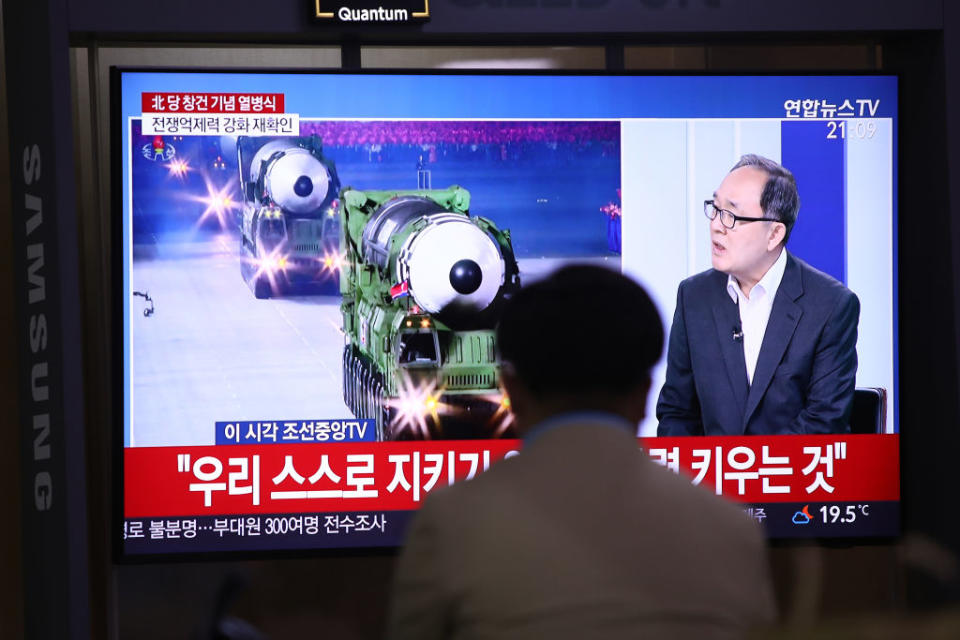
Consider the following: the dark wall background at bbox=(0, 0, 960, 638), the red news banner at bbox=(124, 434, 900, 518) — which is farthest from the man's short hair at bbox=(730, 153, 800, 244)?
the red news banner at bbox=(124, 434, 900, 518)

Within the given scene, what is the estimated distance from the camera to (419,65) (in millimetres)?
3588

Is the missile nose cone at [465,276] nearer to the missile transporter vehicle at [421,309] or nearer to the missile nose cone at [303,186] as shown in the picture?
the missile transporter vehicle at [421,309]

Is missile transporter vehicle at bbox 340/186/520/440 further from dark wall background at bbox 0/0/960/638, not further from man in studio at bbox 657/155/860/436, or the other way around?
man in studio at bbox 657/155/860/436

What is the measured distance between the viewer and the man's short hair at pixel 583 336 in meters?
1.19

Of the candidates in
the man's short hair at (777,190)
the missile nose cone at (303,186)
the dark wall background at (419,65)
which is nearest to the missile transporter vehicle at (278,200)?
the missile nose cone at (303,186)

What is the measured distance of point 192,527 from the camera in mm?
3406

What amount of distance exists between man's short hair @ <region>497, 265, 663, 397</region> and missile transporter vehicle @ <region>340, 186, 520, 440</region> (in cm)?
223

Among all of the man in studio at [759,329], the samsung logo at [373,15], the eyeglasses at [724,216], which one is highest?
the samsung logo at [373,15]

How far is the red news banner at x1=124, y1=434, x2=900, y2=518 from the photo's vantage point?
3396mm

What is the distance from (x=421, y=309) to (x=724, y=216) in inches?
39.6

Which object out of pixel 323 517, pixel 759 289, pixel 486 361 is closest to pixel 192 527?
pixel 323 517

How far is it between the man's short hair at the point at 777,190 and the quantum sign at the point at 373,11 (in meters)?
1.11

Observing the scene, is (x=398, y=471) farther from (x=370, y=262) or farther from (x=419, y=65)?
(x=419, y=65)

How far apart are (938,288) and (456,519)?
A: 115 inches
